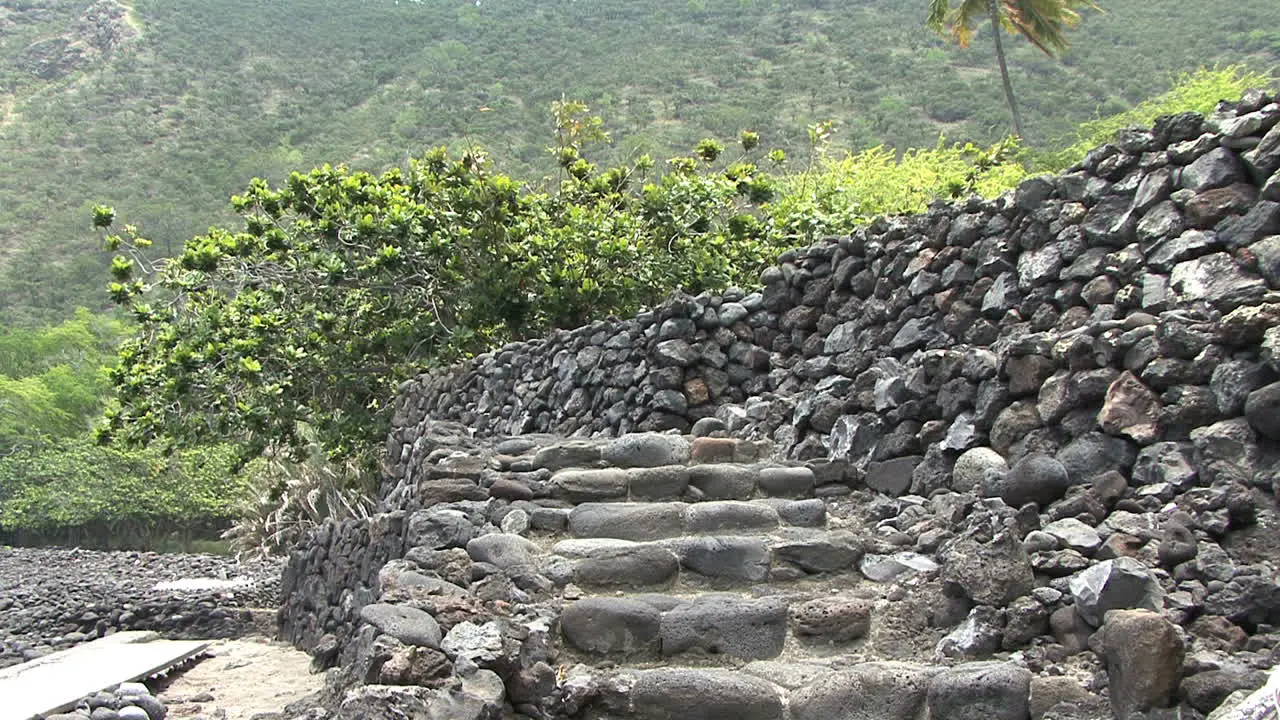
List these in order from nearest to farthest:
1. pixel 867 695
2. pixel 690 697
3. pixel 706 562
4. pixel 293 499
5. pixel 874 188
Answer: pixel 867 695
pixel 690 697
pixel 706 562
pixel 874 188
pixel 293 499

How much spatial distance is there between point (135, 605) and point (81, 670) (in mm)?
3823

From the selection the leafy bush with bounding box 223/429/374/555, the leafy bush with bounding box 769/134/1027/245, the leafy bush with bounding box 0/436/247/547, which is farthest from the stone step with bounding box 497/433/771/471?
the leafy bush with bounding box 0/436/247/547

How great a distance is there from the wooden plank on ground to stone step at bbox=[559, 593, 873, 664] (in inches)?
152

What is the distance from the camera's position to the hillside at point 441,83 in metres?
34.6

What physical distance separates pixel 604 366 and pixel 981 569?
4.72 metres

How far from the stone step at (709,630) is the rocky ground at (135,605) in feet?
24.2

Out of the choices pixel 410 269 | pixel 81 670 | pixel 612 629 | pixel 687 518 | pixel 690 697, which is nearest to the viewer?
pixel 690 697

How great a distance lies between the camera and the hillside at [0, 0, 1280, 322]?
3456cm

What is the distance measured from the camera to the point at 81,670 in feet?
25.6

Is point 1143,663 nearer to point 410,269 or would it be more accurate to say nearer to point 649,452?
point 649,452

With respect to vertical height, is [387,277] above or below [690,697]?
above

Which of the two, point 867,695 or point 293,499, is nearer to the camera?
point 867,695

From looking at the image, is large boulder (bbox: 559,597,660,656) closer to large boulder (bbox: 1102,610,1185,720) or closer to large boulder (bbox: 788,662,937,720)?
large boulder (bbox: 788,662,937,720)

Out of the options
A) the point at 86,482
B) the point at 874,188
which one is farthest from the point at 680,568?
the point at 86,482
